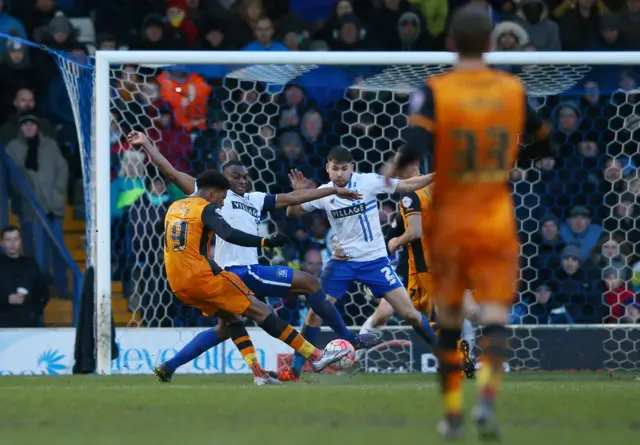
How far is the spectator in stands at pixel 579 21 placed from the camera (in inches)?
619

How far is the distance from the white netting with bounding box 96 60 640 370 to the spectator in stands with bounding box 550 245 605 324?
0.01 metres

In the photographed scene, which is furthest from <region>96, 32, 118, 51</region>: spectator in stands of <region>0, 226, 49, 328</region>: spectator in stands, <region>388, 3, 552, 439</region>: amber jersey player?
<region>388, 3, 552, 439</region>: amber jersey player

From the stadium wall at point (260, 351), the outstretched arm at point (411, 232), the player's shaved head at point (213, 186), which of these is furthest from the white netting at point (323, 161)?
the player's shaved head at point (213, 186)

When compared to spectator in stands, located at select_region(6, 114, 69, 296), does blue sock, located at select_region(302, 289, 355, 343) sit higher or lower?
lower

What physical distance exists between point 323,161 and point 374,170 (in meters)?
0.60

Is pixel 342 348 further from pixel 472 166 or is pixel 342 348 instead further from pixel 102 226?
pixel 472 166

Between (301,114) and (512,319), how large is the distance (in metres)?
3.18

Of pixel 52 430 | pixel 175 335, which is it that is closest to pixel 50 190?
pixel 175 335

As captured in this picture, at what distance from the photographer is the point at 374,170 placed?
14578mm

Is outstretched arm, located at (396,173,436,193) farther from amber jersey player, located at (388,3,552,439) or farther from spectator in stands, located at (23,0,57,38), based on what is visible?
spectator in stands, located at (23,0,57,38)

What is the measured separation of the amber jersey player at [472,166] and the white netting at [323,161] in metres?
7.48

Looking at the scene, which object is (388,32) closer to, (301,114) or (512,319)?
(301,114)

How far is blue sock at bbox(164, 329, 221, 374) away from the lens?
10766 millimetres

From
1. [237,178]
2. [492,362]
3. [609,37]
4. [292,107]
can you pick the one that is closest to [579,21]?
[609,37]
